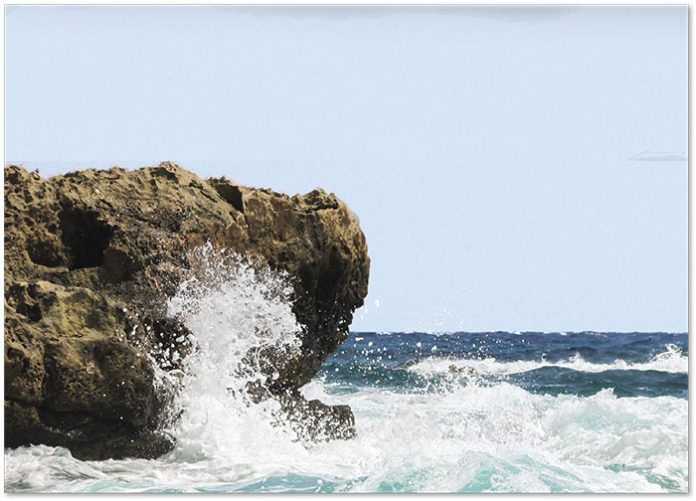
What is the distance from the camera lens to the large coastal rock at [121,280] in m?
5.99

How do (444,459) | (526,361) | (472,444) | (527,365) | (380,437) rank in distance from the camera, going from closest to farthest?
(444,459) → (472,444) → (380,437) → (526,361) → (527,365)

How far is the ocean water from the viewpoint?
572 centimetres

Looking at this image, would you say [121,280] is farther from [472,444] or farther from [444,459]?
[472,444]

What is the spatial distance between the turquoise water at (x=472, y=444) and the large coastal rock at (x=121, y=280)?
8.9 inches

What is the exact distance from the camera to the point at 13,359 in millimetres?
5828

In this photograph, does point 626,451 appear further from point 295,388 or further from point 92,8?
point 92,8

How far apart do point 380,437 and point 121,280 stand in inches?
80.4

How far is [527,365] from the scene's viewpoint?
11.9m

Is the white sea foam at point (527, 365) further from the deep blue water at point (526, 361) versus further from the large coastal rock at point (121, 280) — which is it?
the large coastal rock at point (121, 280)

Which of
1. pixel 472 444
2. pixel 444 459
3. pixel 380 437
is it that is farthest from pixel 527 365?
pixel 444 459

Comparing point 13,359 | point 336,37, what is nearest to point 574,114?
point 336,37

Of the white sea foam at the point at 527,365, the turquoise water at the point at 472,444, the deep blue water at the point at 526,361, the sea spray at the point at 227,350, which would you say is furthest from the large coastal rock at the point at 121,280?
the white sea foam at the point at 527,365

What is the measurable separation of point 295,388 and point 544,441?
169cm

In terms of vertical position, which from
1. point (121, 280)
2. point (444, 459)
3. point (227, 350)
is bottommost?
point (444, 459)
